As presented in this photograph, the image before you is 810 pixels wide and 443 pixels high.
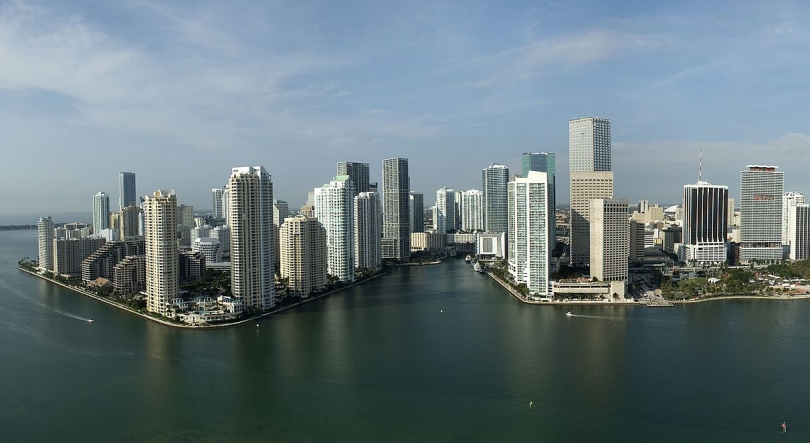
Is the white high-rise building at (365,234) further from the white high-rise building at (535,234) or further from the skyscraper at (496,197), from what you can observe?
the skyscraper at (496,197)

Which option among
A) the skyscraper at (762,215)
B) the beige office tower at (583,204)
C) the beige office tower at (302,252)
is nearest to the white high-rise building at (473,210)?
the beige office tower at (583,204)

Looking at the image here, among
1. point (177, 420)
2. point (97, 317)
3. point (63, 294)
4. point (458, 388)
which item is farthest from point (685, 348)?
point (63, 294)

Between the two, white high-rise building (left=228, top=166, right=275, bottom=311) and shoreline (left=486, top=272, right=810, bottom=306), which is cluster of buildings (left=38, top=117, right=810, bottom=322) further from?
shoreline (left=486, top=272, right=810, bottom=306)

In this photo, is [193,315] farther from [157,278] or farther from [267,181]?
[267,181]

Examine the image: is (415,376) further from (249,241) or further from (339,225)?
(339,225)

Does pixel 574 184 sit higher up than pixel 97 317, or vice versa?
pixel 574 184

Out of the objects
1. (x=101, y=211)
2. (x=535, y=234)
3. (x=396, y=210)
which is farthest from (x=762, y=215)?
(x=101, y=211)

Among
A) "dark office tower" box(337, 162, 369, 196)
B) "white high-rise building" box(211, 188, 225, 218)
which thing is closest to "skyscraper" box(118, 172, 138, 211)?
"white high-rise building" box(211, 188, 225, 218)
